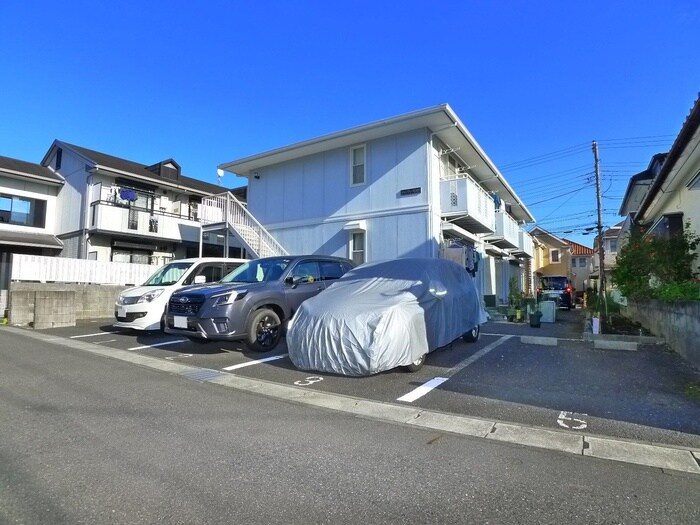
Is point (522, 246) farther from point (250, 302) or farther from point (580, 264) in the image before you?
point (580, 264)

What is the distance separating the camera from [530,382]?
5309mm

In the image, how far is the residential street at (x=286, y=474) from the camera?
7.63 ft

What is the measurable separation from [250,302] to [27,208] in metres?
19.6

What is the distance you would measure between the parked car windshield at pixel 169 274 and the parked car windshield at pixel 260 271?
218 centimetres

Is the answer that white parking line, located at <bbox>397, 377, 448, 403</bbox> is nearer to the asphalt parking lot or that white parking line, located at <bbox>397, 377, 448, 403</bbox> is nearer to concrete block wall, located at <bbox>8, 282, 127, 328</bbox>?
the asphalt parking lot

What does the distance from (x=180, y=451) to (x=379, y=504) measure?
1.68m

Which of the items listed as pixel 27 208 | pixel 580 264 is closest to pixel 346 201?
pixel 27 208

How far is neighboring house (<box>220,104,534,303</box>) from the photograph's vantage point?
13289 mm

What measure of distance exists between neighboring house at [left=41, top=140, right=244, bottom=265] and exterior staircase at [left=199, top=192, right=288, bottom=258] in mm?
1844

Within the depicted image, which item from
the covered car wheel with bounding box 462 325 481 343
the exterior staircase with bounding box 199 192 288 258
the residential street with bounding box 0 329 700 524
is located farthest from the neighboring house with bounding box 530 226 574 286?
the residential street with bounding box 0 329 700 524

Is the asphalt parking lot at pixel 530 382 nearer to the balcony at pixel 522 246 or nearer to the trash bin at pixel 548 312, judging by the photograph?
the trash bin at pixel 548 312

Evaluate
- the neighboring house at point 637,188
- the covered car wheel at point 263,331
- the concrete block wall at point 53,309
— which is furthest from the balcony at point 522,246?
the concrete block wall at point 53,309

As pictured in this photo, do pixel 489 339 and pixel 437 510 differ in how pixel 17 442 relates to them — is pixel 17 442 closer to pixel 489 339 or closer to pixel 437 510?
pixel 437 510

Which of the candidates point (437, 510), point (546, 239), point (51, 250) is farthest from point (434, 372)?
point (546, 239)
